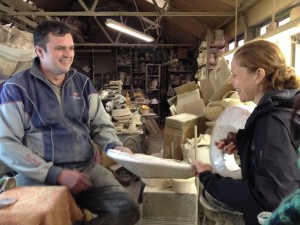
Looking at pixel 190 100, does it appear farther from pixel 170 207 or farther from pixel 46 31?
pixel 46 31

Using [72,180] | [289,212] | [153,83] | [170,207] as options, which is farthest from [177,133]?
[153,83]

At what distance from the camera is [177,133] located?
351 centimetres

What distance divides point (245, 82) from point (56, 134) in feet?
3.76

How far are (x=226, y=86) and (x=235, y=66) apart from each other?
6.52 ft

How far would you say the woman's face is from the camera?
4.74ft

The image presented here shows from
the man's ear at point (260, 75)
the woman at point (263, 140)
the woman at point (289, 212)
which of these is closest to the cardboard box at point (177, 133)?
the woman at point (263, 140)

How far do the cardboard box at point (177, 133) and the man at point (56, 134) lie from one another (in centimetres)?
141

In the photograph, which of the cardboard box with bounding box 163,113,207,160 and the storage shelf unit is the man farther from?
the storage shelf unit

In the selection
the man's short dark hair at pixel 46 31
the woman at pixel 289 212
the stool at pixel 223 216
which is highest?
the man's short dark hair at pixel 46 31

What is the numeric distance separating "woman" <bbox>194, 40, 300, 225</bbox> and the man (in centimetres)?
69

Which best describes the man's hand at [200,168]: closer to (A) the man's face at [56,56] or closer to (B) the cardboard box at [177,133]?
(A) the man's face at [56,56]

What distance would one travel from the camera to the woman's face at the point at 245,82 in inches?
56.9

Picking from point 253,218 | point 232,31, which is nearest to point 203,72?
point 232,31

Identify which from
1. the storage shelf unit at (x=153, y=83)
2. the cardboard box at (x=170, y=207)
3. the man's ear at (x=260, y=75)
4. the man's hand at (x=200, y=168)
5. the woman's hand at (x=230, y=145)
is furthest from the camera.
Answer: the storage shelf unit at (x=153, y=83)
